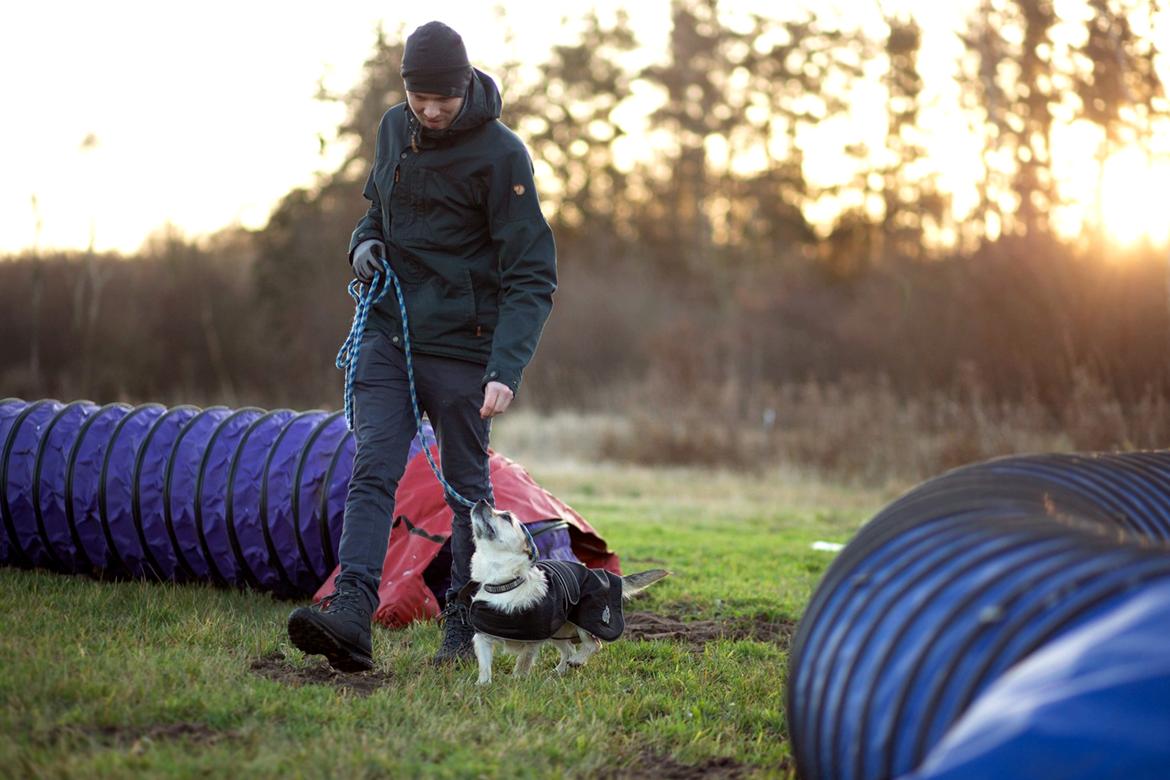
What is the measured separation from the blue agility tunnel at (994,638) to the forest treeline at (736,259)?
36.6 ft

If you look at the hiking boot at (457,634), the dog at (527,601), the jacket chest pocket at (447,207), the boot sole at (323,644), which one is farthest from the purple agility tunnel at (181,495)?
the jacket chest pocket at (447,207)

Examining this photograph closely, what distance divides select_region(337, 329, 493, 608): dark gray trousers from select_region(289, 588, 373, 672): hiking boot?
90 mm

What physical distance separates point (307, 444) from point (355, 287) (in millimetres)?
1426

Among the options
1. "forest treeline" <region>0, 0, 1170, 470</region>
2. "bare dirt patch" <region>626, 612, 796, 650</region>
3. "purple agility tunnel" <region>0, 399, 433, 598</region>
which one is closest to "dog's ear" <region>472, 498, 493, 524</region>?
"bare dirt patch" <region>626, 612, 796, 650</region>

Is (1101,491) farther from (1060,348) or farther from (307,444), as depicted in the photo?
(1060,348)

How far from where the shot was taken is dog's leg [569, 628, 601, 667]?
4.73 meters

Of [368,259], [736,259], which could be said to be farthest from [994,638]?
[736,259]

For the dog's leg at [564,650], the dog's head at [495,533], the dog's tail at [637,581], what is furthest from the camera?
the dog's tail at [637,581]

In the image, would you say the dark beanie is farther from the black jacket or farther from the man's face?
the black jacket

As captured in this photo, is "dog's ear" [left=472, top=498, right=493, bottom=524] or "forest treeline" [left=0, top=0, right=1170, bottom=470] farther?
"forest treeline" [left=0, top=0, right=1170, bottom=470]

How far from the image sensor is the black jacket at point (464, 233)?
14.5ft

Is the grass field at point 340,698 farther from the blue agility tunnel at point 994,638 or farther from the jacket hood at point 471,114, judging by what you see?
the jacket hood at point 471,114

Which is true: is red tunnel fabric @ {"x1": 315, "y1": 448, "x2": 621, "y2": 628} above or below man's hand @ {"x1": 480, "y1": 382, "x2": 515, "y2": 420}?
below

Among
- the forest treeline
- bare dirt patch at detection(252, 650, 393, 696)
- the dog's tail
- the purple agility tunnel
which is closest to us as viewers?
bare dirt patch at detection(252, 650, 393, 696)
